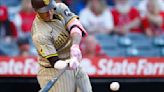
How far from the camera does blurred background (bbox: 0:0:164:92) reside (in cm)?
680

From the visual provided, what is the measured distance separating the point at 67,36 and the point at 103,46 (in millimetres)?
2965

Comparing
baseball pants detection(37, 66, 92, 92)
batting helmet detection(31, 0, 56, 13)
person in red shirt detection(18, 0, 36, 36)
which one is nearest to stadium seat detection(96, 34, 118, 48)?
person in red shirt detection(18, 0, 36, 36)

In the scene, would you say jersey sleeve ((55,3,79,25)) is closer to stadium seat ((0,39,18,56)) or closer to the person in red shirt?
stadium seat ((0,39,18,56))

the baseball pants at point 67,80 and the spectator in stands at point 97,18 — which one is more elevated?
the spectator in stands at point 97,18

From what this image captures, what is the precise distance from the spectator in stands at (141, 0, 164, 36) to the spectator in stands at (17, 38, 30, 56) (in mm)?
1744

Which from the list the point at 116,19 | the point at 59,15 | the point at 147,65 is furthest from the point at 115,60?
the point at 59,15

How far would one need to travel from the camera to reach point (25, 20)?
755 centimetres

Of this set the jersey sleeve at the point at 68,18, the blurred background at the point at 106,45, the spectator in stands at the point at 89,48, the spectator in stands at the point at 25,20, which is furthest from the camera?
the spectator in stands at the point at 25,20

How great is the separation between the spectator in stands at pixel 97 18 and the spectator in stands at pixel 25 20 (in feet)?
2.39

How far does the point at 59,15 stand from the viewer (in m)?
4.49

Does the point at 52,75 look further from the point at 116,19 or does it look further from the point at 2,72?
the point at 116,19

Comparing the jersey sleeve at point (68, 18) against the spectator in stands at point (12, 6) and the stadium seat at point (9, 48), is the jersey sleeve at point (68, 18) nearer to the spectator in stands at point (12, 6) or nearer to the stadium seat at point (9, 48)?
the stadium seat at point (9, 48)

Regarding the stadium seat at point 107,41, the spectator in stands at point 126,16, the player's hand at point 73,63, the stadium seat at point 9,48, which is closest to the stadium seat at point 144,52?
the stadium seat at point 107,41

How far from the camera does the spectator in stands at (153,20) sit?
775 cm
